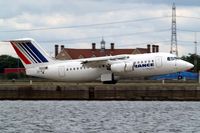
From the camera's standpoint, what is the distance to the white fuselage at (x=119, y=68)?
85438 millimetres

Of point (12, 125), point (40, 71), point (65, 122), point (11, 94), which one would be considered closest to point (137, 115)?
point (65, 122)

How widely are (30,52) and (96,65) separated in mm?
7953

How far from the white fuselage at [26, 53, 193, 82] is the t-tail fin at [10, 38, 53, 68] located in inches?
26.9

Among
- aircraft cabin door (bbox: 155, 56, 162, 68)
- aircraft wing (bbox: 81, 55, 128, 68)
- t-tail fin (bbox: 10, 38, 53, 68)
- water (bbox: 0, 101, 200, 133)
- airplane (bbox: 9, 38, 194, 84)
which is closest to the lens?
water (bbox: 0, 101, 200, 133)

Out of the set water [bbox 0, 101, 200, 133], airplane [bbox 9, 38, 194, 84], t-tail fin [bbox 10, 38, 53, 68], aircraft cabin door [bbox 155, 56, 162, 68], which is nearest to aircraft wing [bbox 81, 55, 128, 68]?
airplane [bbox 9, 38, 194, 84]

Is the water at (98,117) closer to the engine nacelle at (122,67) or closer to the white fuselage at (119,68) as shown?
the engine nacelle at (122,67)

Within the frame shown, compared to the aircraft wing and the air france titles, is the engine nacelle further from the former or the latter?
the aircraft wing

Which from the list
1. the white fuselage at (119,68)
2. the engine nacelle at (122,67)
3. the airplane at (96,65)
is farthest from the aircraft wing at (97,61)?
the engine nacelle at (122,67)

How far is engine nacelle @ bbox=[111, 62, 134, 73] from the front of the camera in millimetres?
85438

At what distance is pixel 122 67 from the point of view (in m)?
85.9

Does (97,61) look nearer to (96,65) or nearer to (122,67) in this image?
(96,65)

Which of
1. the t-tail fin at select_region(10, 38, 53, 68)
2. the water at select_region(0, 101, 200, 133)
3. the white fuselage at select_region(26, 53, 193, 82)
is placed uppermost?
the t-tail fin at select_region(10, 38, 53, 68)

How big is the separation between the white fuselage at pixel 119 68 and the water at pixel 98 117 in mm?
8569

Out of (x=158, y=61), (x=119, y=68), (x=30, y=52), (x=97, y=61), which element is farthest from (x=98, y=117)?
(x=30, y=52)
